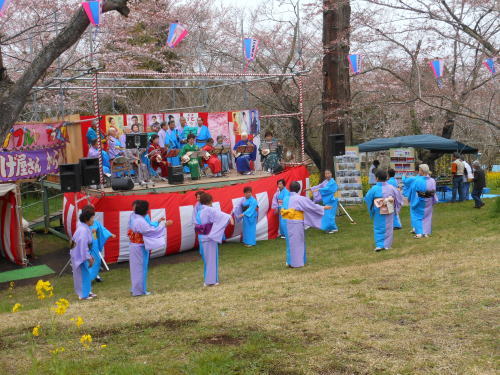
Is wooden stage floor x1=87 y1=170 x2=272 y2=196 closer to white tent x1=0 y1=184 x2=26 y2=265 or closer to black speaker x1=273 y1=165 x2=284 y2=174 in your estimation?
black speaker x1=273 y1=165 x2=284 y2=174

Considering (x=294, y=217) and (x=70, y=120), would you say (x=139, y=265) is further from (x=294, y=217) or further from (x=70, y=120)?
(x=70, y=120)

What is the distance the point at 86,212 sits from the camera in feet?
30.1

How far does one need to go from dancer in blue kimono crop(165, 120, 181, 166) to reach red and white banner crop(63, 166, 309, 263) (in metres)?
2.06

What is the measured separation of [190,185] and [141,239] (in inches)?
219

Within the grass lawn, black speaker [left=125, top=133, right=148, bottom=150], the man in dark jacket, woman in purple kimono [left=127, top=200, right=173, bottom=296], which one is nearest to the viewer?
the grass lawn

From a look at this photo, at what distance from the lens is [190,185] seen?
14.6 metres

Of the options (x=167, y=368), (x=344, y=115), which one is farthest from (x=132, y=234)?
(x=344, y=115)

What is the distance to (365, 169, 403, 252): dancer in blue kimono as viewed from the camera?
35.9ft

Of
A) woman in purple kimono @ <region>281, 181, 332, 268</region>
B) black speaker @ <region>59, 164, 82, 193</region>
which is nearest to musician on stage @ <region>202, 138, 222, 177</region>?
black speaker @ <region>59, 164, 82, 193</region>

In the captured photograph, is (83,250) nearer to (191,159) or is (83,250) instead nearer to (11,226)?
(11,226)

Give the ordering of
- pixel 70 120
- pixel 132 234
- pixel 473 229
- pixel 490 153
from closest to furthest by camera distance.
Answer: pixel 132 234
pixel 473 229
pixel 70 120
pixel 490 153

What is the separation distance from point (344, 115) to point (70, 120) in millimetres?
7679

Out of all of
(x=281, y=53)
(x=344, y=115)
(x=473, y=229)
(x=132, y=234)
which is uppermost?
(x=281, y=53)

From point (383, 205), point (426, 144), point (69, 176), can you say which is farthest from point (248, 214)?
point (426, 144)
